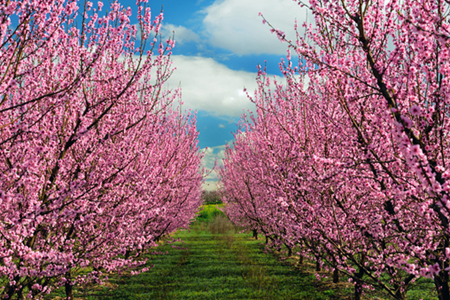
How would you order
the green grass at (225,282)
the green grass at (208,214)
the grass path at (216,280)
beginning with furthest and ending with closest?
the green grass at (208,214) → the grass path at (216,280) → the green grass at (225,282)

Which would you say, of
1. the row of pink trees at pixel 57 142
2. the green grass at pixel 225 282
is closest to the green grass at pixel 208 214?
the green grass at pixel 225 282

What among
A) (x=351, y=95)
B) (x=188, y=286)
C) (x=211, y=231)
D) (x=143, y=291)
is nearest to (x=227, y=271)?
(x=188, y=286)

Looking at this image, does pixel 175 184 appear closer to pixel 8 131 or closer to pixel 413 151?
pixel 8 131

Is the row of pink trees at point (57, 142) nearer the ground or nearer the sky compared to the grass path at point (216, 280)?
nearer the sky

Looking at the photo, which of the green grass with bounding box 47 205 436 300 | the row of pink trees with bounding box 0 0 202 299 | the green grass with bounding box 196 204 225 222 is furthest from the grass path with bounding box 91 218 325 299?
the green grass with bounding box 196 204 225 222

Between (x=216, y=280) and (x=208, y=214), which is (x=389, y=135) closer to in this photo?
(x=216, y=280)

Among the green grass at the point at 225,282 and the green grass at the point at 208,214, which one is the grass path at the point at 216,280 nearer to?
the green grass at the point at 225,282

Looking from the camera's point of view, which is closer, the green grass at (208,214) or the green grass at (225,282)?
the green grass at (225,282)

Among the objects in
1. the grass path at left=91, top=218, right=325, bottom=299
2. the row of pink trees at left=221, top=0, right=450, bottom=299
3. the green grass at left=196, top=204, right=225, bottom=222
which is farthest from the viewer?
the green grass at left=196, top=204, right=225, bottom=222

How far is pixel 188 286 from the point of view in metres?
11.6

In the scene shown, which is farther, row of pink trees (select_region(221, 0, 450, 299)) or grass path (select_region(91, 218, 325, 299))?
grass path (select_region(91, 218, 325, 299))

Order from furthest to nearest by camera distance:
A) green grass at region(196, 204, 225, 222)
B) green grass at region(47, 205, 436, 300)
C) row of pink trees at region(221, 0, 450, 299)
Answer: green grass at region(196, 204, 225, 222) → green grass at region(47, 205, 436, 300) → row of pink trees at region(221, 0, 450, 299)

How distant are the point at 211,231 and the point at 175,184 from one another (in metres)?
25.6

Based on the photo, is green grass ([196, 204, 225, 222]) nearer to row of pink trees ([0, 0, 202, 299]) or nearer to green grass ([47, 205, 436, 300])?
green grass ([47, 205, 436, 300])
